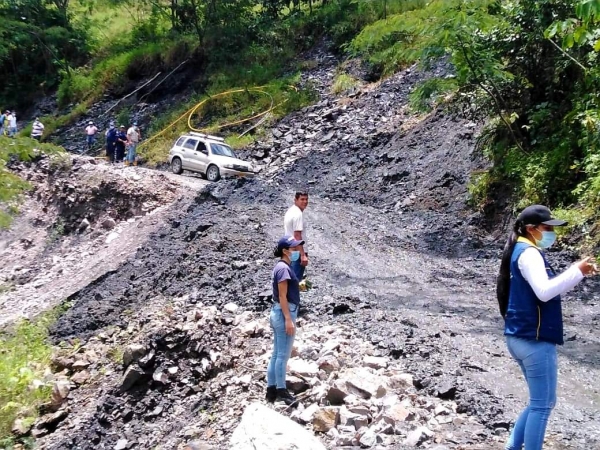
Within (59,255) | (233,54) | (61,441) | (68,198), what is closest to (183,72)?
(233,54)

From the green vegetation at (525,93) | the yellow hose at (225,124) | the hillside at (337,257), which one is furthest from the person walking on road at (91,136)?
the green vegetation at (525,93)

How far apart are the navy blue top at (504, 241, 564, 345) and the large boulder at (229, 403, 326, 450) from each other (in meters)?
1.75

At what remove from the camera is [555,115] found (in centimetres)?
1515

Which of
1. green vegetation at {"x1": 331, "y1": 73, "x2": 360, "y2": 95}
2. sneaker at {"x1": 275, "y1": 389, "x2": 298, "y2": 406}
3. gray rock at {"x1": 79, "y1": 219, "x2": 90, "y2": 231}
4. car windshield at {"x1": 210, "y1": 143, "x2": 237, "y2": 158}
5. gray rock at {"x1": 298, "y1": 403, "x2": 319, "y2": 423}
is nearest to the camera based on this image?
gray rock at {"x1": 298, "y1": 403, "x2": 319, "y2": 423}

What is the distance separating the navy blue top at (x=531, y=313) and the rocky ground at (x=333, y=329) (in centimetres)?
153

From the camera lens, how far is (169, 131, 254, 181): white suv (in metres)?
23.2

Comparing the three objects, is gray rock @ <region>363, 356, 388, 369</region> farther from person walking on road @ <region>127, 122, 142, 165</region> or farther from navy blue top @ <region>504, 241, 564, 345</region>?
person walking on road @ <region>127, 122, 142, 165</region>

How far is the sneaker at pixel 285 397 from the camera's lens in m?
6.89

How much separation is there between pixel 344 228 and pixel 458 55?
4.42 meters

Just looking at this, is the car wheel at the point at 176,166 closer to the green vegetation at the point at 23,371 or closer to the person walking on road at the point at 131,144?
the person walking on road at the point at 131,144

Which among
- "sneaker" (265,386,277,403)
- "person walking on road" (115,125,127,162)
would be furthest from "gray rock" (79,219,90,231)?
"sneaker" (265,386,277,403)

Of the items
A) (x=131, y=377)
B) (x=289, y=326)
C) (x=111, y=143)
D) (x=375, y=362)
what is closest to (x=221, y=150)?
(x=111, y=143)

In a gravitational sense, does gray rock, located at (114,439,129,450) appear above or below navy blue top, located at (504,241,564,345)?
below

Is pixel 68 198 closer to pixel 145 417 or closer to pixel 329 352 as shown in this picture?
pixel 145 417
